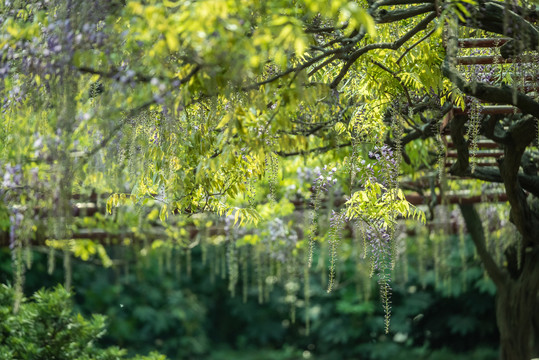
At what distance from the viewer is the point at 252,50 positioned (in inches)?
91.3

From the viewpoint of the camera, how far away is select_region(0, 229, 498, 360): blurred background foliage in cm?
1194

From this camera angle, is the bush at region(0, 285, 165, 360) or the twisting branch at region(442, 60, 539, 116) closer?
the twisting branch at region(442, 60, 539, 116)

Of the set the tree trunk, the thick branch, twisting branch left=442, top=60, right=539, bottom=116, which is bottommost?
the tree trunk

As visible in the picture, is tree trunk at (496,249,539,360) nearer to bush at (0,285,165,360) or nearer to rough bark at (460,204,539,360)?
rough bark at (460,204,539,360)

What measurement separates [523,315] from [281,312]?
775 centimetres

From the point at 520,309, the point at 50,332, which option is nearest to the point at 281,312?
the point at 520,309

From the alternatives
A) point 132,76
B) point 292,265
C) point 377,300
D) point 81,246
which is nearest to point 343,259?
point 377,300

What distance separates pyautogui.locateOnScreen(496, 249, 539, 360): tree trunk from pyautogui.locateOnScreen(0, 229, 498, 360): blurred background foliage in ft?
18.0

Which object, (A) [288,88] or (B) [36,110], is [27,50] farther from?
(A) [288,88]

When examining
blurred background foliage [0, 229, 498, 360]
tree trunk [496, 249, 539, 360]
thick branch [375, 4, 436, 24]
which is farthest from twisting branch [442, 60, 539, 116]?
blurred background foliage [0, 229, 498, 360]

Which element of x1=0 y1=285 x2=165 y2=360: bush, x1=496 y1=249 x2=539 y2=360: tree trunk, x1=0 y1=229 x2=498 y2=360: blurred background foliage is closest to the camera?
x1=0 y1=285 x2=165 y2=360: bush

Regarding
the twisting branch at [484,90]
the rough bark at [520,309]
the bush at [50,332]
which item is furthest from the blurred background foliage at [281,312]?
the twisting branch at [484,90]

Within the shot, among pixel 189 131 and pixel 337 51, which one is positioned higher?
pixel 337 51

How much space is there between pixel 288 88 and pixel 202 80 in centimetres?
34
